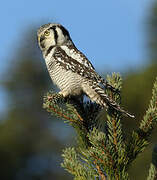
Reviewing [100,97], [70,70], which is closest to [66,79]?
[70,70]

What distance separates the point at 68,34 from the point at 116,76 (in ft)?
5.34

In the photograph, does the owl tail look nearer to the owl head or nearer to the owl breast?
the owl breast

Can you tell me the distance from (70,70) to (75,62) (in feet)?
0.27

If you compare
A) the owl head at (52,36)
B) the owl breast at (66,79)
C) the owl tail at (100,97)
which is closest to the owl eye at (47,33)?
the owl head at (52,36)

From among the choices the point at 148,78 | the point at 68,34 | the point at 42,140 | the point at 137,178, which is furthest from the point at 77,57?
the point at 42,140

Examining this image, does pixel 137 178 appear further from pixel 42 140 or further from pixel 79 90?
pixel 42 140

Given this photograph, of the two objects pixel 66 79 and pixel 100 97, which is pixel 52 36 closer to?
pixel 66 79

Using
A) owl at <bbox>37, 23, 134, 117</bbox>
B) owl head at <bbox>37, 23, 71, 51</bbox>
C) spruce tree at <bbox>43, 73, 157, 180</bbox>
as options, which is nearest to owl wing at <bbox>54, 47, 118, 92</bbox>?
owl at <bbox>37, 23, 134, 117</bbox>

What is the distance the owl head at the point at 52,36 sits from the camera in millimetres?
4102

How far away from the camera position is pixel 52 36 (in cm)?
411

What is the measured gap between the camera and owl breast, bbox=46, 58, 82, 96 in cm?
347

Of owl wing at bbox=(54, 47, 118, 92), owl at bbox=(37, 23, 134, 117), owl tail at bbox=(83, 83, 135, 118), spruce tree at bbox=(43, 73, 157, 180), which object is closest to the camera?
spruce tree at bbox=(43, 73, 157, 180)

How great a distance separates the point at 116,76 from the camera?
263 cm

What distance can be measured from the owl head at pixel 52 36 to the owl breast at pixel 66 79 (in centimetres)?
49
